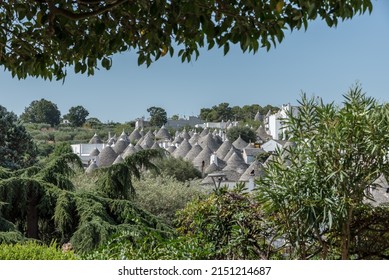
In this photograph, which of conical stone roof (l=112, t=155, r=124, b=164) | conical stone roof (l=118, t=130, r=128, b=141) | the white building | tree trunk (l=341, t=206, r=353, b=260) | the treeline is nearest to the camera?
tree trunk (l=341, t=206, r=353, b=260)

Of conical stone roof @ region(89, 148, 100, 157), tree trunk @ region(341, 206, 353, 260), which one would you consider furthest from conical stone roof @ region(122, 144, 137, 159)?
tree trunk @ region(341, 206, 353, 260)

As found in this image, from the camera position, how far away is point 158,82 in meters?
4.04

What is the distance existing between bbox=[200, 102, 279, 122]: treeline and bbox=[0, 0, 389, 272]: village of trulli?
0.01 meters

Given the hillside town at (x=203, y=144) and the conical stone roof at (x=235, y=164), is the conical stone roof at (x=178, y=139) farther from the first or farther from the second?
the conical stone roof at (x=235, y=164)

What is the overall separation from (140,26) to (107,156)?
2915 mm

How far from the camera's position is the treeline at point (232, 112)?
13.6 ft

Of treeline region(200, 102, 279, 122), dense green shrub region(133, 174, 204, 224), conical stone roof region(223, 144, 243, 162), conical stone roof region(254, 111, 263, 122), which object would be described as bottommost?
dense green shrub region(133, 174, 204, 224)

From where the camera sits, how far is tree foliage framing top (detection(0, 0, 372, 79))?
235 cm

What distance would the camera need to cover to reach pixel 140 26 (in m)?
2.68

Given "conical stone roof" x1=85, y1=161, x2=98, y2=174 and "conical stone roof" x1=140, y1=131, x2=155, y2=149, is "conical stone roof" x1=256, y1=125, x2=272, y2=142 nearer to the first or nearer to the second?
"conical stone roof" x1=140, y1=131, x2=155, y2=149

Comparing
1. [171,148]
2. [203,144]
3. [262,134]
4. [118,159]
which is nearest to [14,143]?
[118,159]

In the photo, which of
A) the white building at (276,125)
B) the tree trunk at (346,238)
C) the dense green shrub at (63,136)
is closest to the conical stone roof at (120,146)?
the dense green shrub at (63,136)

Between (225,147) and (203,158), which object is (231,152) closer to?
(225,147)
